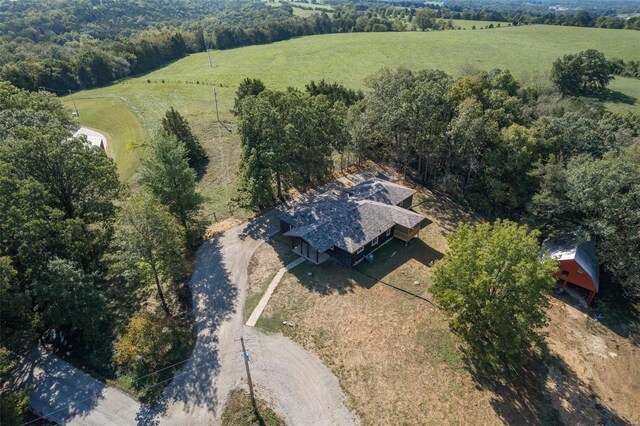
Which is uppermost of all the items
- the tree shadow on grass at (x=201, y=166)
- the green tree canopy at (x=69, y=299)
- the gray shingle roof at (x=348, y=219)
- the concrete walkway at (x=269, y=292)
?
the green tree canopy at (x=69, y=299)

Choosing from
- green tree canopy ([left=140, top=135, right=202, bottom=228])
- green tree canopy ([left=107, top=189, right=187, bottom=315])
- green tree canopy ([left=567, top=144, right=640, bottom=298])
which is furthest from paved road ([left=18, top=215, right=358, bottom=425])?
green tree canopy ([left=567, top=144, right=640, bottom=298])

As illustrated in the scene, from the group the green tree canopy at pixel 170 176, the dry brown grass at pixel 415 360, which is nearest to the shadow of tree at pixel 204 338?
the dry brown grass at pixel 415 360

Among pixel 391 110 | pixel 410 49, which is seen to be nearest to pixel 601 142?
pixel 391 110

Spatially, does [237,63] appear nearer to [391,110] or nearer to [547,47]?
[391,110]

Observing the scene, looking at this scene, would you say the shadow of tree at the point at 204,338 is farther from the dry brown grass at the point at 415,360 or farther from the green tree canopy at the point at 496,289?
the green tree canopy at the point at 496,289

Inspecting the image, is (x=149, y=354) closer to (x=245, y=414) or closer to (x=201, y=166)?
(x=245, y=414)

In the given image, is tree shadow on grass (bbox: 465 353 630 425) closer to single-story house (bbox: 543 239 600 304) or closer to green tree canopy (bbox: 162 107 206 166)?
single-story house (bbox: 543 239 600 304)

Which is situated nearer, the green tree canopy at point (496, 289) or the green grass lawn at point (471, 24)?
the green tree canopy at point (496, 289)
